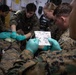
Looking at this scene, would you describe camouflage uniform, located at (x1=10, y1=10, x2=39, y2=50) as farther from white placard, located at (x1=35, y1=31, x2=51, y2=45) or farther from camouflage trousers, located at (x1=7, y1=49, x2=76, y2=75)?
camouflage trousers, located at (x1=7, y1=49, x2=76, y2=75)

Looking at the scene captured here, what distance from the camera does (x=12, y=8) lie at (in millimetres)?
4820

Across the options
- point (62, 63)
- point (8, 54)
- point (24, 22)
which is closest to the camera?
point (62, 63)

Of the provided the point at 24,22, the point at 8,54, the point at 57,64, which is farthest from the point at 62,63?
the point at 24,22

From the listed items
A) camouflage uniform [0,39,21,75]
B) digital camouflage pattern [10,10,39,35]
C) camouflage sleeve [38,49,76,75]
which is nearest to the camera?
camouflage sleeve [38,49,76,75]

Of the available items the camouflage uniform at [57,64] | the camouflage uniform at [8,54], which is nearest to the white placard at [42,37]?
the camouflage uniform at [8,54]

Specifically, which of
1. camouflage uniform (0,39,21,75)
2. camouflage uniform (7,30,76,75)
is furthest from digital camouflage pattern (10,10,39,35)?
camouflage uniform (7,30,76,75)

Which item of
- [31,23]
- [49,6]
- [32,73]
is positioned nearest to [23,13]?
[31,23]

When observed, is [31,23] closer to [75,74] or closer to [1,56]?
[1,56]

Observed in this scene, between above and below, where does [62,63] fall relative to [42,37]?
above

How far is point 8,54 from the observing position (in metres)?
1.99

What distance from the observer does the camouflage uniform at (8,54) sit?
5.59 ft

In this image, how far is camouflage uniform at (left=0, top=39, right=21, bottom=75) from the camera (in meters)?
1.70

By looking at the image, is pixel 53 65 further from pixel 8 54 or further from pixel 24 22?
pixel 24 22

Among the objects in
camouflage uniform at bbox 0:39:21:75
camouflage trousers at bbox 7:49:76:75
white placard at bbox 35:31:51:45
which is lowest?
camouflage uniform at bbox 0:39:21:75
